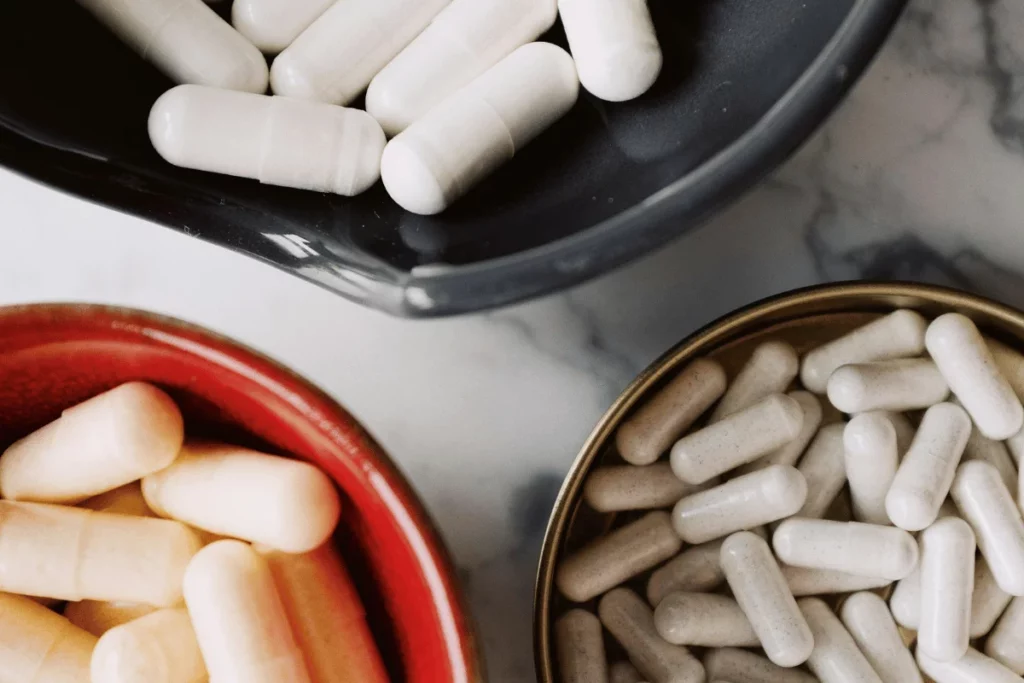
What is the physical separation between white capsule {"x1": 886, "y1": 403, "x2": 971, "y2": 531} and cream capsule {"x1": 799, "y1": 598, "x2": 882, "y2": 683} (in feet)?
0.30

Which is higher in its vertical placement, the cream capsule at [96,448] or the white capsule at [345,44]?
the white capsule at [345,44]

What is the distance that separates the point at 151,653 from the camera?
0.61 meters

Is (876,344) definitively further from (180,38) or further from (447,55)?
(180,38)

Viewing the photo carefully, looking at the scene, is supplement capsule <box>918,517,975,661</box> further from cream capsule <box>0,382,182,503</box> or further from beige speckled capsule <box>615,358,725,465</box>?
cream capsule <box>0,382,182,503</box>

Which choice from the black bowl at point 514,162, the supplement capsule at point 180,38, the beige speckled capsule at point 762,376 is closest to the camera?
the black bowl at point 514,162

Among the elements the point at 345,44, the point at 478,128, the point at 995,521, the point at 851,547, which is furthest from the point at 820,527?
the point at 345,44

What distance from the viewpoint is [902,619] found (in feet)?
2.55

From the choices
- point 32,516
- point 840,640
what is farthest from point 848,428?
point 32,516

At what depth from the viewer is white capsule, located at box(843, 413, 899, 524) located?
74 cm

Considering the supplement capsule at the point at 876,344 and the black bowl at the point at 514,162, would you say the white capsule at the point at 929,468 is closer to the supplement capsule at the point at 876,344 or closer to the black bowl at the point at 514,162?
the supplement capsule at the point at 876,344

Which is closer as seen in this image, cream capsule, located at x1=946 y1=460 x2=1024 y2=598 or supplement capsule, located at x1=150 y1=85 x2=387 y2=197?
supplement capsule, located at x1=150 y1=85 x2=387 y2=197

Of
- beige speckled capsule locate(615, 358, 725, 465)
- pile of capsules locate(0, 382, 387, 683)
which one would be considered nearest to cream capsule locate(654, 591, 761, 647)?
beige speckled capsule locate(615, 358, 725, 465)

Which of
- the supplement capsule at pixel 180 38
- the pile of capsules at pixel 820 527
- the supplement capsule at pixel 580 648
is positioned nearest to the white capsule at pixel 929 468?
the pile of capsules at pixel 820 527

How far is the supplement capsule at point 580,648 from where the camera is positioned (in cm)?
72
